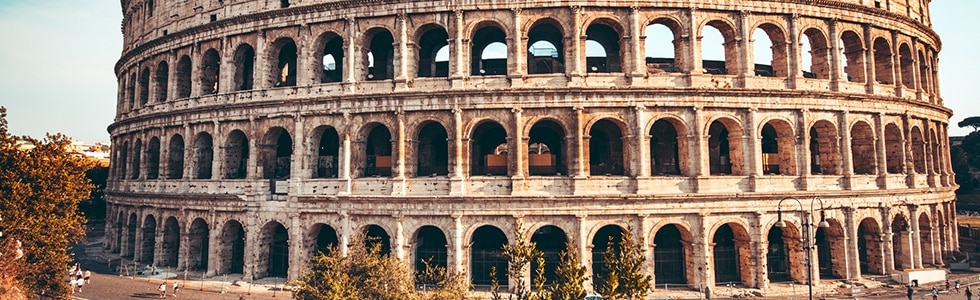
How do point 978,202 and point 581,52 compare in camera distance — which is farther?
point 978,202

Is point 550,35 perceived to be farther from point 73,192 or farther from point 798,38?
point 73,192

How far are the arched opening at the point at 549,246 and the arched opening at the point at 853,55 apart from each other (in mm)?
14350

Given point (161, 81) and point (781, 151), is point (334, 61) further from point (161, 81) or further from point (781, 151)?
point (781, 151)

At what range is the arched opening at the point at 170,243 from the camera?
2517 cm

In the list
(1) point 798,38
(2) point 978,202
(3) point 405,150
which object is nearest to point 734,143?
(1) point 798,38

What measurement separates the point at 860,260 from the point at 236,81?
1133 inches

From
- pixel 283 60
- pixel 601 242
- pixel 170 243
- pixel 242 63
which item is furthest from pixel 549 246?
pixel 170 243

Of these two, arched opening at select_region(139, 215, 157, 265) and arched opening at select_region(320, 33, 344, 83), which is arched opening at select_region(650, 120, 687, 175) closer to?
arched opening at select_region(320, 33, 344, 83)

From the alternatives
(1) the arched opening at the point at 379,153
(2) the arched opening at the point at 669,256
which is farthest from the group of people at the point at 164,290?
(2) the arched opening at the point at 669,256

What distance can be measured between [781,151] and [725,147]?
2.12 meters

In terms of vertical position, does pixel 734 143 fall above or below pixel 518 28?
below

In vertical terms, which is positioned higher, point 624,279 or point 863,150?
point 863,150

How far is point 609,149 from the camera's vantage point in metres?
21.9

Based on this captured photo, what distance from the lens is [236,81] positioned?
2412cm
